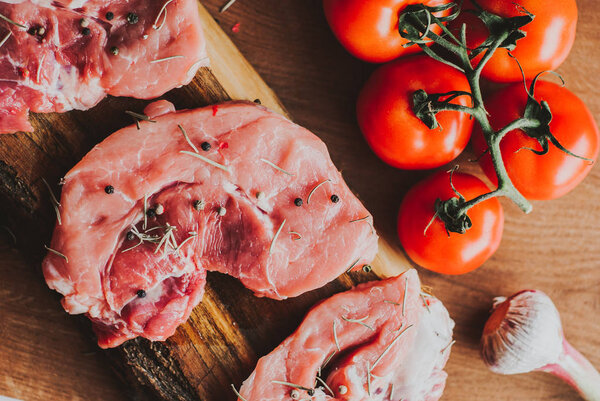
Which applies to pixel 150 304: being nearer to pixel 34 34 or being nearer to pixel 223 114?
pixel 223 114

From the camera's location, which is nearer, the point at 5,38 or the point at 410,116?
the point at 5,38

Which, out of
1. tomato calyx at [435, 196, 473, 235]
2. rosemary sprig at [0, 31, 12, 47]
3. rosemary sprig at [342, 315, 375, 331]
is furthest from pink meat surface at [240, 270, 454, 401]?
rosemary sprig at [0, 31, 12, 47]

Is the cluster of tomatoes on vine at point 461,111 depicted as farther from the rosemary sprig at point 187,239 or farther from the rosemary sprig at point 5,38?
the rosemary sprig at point 5,38

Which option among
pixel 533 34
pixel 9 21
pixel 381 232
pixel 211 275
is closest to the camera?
pixel 9 21

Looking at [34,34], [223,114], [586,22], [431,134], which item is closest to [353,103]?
[431,134]

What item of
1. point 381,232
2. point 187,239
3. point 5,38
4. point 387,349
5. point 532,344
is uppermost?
point 5,38

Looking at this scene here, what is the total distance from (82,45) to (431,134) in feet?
3.77

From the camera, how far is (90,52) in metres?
1.75

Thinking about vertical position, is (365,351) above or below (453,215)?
below

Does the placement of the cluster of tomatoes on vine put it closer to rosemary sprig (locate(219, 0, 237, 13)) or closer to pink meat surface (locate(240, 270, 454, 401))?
pink meat surface (locate(240, 270, 454, 401))

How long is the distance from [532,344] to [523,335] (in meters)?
0.04

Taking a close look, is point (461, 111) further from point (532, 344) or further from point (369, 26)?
point (532, 344)

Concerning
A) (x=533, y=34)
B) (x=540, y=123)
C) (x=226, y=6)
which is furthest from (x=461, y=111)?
(x=226, y=6)

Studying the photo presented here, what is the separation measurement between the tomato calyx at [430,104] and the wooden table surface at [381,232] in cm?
30
